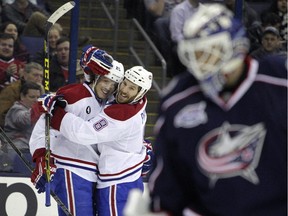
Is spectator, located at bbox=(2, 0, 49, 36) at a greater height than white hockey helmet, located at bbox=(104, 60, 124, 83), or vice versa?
spectator, located at bbox=(2, 0, 49, 36)

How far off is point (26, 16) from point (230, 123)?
5.22m

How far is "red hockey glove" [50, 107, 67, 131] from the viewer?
5.62 metres

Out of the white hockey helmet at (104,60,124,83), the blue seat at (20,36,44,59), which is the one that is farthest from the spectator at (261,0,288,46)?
the white hockey helmet at (104,60,124,83)

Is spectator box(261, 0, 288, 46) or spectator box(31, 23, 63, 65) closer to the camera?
spectator box(31, 23, 63, 65)

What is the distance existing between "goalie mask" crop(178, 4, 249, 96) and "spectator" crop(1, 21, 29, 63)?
4.53 metres

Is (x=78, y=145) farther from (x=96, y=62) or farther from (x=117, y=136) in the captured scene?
(x=96, y=62)

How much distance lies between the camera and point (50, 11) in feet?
26.7

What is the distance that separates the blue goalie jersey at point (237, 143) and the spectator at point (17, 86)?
151 inches

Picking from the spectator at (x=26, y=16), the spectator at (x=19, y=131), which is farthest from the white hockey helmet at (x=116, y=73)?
the spectator at (x=26, y=16)

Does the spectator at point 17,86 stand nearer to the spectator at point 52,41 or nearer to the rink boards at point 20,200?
the spectator at point 52,41

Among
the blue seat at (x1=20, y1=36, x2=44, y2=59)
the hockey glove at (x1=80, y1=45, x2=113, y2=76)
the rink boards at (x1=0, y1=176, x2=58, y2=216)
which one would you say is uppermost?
the hockey glove at (x1=80, y1=45, x2=113, y2=76)

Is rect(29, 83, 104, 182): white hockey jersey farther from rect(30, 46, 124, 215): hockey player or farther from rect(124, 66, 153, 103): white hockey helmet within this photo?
rect(124, 66, 153, 103): white hockey helmet

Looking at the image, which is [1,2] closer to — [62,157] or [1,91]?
[1,91]

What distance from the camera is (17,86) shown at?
6.96m
